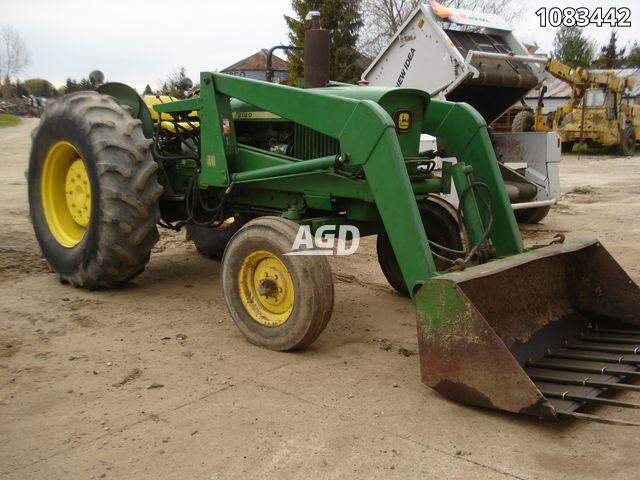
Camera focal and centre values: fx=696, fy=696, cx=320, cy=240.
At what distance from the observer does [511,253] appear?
173 inches

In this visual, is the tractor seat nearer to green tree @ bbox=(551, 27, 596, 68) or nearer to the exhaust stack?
the exhaust stack

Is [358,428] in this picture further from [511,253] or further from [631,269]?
[631,269]

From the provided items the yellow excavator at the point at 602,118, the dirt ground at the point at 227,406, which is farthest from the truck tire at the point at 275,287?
the yellow excavator at the point at 602,118

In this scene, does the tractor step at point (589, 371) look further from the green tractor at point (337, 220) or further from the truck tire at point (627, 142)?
the truck tire at point (627, 142)

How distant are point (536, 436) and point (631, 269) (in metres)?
3.69

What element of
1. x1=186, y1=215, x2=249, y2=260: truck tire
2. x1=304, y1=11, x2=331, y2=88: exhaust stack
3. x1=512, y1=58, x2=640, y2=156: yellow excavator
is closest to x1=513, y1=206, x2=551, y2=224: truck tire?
x1=186, y1=215, x2=249, y2=260: truck tire

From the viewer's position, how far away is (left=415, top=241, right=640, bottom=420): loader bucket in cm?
314

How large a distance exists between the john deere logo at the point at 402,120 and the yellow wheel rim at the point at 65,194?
2.53 m

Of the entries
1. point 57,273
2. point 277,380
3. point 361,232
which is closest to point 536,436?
point 277,380

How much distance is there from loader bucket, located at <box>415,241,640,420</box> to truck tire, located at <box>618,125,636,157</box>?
19408 mm

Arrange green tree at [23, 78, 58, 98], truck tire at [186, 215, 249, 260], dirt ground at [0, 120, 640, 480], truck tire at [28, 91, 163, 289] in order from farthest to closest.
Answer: green tree at [23, 78, 58, 98]
truck tire at [186, 215, 249, 260]
truck tire at [28, 91, 163, 289]
dirt ground at [0, 120, 640, 480]

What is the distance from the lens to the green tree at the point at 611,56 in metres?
48.0

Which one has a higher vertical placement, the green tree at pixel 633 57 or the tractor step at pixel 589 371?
the green tree at pixel 633 57
